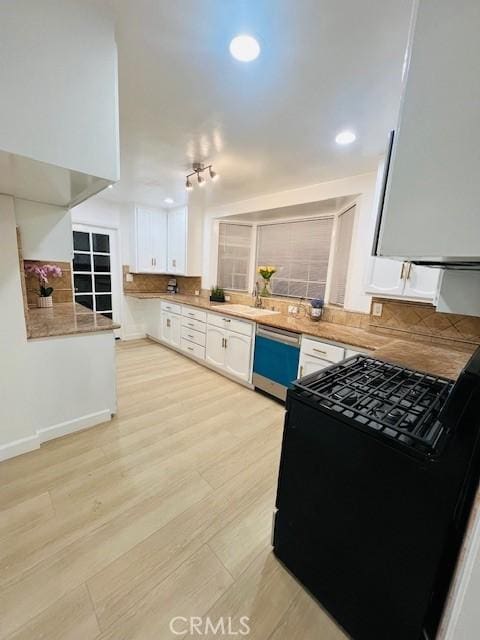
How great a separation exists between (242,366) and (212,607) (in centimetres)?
222

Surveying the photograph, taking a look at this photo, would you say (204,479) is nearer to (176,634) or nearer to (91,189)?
(176,634)

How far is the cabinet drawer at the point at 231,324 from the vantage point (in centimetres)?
314

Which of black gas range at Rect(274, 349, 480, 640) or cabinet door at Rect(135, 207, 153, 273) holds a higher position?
cabinet door at Rect(135, 207, 153, 273)

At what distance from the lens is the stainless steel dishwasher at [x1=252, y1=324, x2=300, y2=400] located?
2701 mm

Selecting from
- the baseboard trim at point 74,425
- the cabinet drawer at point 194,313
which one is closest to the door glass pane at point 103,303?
the cabinet drawer at point 194,313

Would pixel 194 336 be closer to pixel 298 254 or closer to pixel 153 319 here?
pixel 153 319

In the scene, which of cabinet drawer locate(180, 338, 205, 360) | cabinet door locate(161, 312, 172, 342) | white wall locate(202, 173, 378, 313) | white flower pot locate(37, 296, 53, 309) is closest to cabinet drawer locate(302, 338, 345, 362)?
white wall locate(202, 173, 378, 313)

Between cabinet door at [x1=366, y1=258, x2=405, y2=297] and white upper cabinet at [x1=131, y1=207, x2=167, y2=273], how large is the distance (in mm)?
3607

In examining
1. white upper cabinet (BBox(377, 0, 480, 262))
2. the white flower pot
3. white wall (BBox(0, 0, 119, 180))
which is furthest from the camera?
the white flower pot

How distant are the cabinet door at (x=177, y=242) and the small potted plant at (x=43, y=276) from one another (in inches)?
75.5

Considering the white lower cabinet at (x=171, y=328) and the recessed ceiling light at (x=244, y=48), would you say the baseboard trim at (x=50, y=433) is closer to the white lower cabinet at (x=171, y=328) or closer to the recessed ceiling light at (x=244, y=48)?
the white lower cabinet at (x=171, y=328)

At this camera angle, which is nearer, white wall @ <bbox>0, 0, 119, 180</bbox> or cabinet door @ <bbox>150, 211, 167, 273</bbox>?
white wall @ <bbox>0, 0, 119, 180</bbox>

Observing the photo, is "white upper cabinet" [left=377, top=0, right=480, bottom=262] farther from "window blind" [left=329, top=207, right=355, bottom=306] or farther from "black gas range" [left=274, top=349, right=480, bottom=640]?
"window blind" [left=329, top=207, right=355, bottom=306]

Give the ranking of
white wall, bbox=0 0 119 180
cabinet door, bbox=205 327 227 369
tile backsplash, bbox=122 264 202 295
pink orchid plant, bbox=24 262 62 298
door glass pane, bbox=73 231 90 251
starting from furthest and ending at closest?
tile backsplash, bbox=122 264 202 295 < door glass pane, bbox=73 231 90 251 < cabinet door, bbox=205 327 227 369 < pink orchid plant, bbox=24 262 62 298 < white wall, bbox=0 0 119 180
